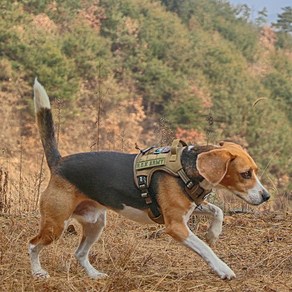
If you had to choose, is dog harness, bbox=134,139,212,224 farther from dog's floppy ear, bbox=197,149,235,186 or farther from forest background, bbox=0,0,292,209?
forest background, bbox=0,0,292,209

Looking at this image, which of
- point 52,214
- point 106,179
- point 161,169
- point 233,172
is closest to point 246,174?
point 233,172

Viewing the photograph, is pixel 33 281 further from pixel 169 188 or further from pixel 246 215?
pixel 246 215

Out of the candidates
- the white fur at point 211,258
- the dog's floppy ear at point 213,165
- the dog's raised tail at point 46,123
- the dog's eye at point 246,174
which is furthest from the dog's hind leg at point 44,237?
the dog's eye at point 246,174

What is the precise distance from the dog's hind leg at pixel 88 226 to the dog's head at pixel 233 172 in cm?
97

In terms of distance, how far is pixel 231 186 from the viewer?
470cm

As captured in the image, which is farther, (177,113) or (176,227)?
(177,113)

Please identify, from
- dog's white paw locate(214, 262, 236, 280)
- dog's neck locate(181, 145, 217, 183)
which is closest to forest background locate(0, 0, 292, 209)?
dog's neck locate(181, 145, 217, 183)

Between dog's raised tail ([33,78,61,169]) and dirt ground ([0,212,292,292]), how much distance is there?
0.71 meters

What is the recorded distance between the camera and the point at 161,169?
15.3 feet

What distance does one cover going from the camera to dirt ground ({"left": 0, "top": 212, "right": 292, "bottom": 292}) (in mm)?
4379

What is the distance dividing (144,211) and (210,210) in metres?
0.50

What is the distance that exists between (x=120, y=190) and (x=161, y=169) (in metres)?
0.35

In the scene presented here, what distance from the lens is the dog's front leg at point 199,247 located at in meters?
4.38

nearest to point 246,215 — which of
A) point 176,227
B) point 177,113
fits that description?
point 176,227
